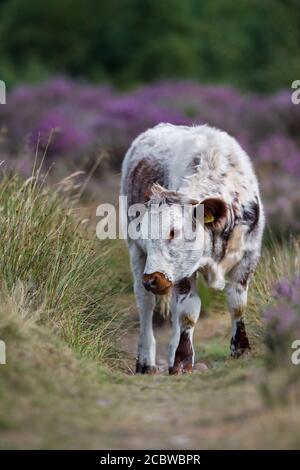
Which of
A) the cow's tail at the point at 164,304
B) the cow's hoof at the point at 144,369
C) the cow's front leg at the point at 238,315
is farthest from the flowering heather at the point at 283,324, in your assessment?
the cow's tail at the point at 164,304

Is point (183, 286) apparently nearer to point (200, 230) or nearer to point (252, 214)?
point (200, 230)

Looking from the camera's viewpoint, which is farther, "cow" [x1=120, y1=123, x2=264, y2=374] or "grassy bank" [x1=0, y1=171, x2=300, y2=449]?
"cow" [x1=120, y1=123, x2=264, y2=374]

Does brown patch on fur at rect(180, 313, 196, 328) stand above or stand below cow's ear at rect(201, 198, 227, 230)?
below

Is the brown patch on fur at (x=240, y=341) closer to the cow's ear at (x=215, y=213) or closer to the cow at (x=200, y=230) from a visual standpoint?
the cow at (x=200, y=230)

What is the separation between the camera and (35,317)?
6.66 m

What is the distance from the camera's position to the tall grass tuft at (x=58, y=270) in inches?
287

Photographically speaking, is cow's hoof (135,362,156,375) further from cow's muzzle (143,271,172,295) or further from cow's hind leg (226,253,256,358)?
cow's muzzle (143,271,172,295)

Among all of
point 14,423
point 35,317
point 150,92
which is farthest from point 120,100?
point 14,423

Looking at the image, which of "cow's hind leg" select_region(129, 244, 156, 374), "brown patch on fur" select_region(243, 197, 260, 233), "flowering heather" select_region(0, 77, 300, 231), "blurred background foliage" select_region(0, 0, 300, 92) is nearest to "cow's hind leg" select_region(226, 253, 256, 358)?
"brown patch on fur" select_region(243, 197, 260, 233)

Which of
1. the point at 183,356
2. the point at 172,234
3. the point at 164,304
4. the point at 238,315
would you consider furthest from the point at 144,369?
the point at 172,234

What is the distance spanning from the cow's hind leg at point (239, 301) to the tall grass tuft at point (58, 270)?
37.1 inches

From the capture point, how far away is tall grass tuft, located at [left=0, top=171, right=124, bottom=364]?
7285 millimetres
